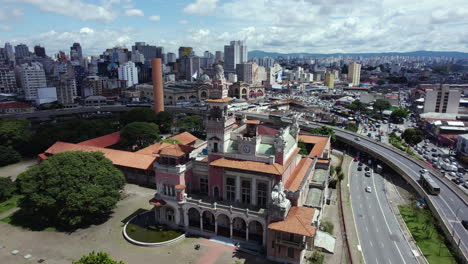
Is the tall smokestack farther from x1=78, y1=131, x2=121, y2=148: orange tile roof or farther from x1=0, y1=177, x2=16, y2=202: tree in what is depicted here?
x1=0, y1=177, x2=16, y2=202: tree

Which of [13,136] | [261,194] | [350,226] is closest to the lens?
[261,194]

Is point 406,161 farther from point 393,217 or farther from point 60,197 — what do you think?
point 60,197

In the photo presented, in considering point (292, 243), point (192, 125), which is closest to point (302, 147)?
point (292, 243)

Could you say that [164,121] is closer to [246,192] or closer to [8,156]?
[8,156]

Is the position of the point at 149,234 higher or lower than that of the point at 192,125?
lower

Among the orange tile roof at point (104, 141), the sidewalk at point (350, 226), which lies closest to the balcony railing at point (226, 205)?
the sidewalk at point (350, 226)

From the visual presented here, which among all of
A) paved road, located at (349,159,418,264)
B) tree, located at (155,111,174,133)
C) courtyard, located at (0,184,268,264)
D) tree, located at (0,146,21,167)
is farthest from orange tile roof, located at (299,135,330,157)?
tree, located at (0,146,21,167)

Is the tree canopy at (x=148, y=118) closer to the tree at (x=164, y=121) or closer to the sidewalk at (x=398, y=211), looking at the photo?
the tree at (x=164, y=121)
